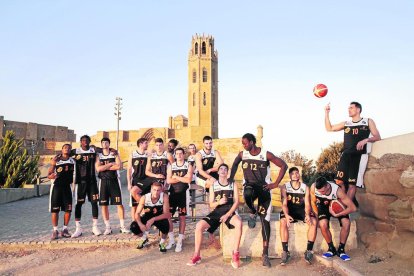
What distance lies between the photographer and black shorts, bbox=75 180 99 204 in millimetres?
8609

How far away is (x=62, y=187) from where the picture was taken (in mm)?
8547

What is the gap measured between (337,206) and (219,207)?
2.23 m

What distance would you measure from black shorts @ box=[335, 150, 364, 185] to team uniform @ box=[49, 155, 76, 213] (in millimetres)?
6135

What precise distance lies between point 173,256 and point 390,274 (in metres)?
3.84

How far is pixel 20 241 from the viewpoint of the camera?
8.17 m

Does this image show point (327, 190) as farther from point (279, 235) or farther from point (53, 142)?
point (53, 142)

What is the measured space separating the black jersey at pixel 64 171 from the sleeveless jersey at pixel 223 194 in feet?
12.1

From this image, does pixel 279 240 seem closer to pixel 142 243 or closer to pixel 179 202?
pixel 179 202

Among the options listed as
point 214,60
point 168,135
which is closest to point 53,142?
point 168,135

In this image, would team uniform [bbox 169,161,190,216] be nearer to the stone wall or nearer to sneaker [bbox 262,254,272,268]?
sneaker [bbox 262,254,272,268]

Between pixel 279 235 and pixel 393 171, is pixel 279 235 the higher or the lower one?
the lower one

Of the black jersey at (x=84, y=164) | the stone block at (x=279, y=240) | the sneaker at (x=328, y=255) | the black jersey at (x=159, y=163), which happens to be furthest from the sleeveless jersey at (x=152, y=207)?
the sneaker at (x=328, y=255)

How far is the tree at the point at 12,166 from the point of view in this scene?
1822 centimetres

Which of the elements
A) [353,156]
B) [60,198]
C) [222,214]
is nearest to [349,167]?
[353,156]
